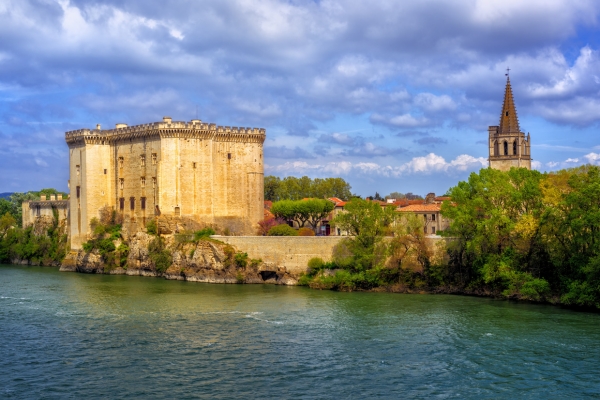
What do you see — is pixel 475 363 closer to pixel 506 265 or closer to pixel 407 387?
pixel 407 387

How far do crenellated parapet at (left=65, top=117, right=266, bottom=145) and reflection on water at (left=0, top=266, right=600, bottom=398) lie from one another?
1769cm

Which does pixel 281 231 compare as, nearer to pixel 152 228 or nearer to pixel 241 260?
pixel 241 260

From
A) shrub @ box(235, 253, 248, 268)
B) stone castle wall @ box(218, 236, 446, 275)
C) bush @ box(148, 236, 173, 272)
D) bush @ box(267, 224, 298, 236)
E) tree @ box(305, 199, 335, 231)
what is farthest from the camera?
tree @ box(305, 199, 335, 231)

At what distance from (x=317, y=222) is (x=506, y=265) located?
32.7 m

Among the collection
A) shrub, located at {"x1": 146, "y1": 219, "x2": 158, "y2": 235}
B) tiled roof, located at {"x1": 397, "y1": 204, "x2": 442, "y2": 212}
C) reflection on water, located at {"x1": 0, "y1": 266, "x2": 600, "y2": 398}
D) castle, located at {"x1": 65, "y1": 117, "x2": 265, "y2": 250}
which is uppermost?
castle, located at {"x1": 65, "y1": 117, "x2": 265, "y2": 250}

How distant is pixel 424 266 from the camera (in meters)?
43.2

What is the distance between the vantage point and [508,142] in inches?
2378

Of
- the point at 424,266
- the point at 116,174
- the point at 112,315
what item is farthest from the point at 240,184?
the point at 112,315

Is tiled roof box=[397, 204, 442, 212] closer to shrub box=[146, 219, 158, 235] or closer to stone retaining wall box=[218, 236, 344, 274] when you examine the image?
stone retaining wall box=[218, 236, 344, 274]

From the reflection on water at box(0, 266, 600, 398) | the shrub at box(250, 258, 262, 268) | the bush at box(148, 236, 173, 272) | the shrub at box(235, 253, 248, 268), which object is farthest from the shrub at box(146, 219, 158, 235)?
the reflection on water at box(0, 266, 600, 398)

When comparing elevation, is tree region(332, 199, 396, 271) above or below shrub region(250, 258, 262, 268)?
above

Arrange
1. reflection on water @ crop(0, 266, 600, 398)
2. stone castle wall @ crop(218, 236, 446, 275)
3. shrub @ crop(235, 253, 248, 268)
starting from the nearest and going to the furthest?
reflection on water @ crop(0, 266, 600, 398), stone castle wall @ crop(218, 236, 446, 275), shrub @ crop(235, 253, 248, 268)

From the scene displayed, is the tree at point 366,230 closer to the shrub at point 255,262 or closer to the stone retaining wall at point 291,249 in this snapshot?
the stone retaining wall at point 291,249

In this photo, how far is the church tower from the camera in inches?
2373
